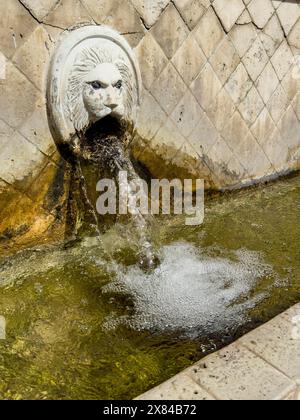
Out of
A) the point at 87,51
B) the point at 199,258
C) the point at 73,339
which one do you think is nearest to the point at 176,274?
the point at 199,258

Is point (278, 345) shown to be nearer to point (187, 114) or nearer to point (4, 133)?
point (4, 133)

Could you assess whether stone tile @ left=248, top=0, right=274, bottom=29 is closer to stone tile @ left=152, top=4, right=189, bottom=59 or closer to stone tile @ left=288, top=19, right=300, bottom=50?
stone tile @ left=288, top=19, right=300, bottom=50

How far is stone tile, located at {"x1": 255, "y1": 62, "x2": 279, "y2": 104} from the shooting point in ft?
12.5

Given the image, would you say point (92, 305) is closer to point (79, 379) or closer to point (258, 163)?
point (79, 379)

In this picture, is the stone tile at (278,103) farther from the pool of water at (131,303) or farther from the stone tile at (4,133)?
the stone tile at (4,133)

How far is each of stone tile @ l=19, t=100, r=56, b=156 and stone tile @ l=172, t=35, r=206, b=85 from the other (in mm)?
1040

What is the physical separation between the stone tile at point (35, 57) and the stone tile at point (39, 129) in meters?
0.12

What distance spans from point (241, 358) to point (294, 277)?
3.15 ft

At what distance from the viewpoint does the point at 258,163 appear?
13.4ft

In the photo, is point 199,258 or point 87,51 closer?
point 87,51

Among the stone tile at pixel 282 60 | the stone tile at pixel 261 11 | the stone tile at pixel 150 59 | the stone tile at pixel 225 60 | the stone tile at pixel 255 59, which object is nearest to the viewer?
the stone tile at pixel 150 59

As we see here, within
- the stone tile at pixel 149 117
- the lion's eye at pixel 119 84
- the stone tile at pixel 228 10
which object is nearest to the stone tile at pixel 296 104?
the stone tile at pixel 228 10

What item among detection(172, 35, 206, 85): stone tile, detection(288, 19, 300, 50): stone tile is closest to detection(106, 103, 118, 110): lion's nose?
detection(172, 35, 206, 85): stone tile

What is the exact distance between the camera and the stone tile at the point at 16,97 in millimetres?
2377
